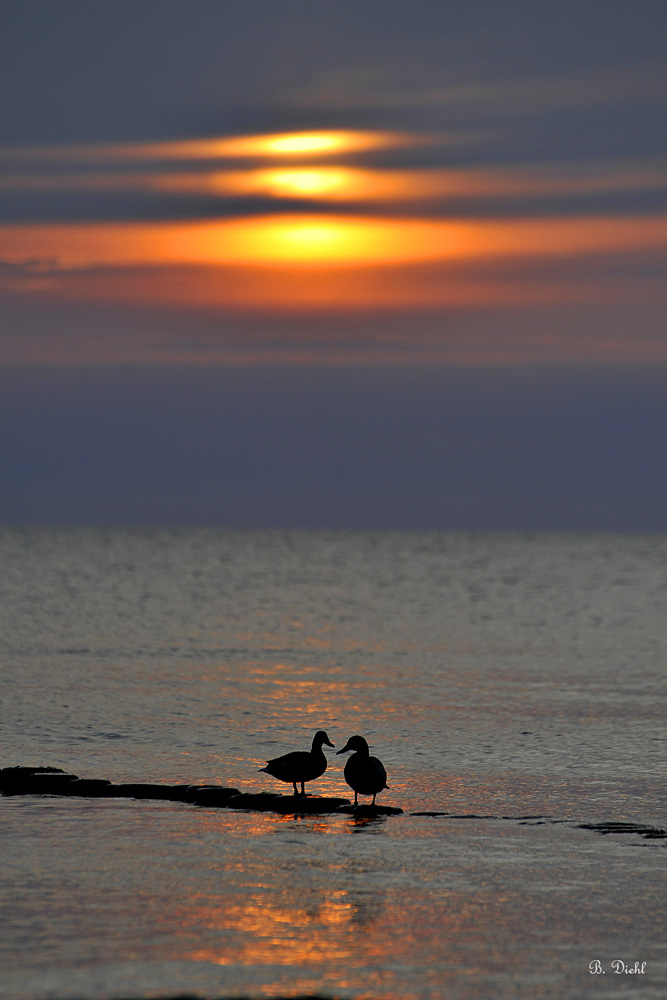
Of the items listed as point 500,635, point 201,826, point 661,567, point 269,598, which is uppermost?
point 661,567

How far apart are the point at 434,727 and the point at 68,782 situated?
9473mm

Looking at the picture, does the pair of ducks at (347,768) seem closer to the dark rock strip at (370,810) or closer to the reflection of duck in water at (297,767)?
the reflection of duck in water at (297,767)

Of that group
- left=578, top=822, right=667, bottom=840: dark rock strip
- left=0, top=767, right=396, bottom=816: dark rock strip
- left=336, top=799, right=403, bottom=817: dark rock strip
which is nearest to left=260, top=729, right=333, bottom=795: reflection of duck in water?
left=0, top=767, right=396, bottom=816: dark rock strip

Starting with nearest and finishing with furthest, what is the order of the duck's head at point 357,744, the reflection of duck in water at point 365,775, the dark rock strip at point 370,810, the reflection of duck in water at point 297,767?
the dark rock strip at point 370,810
the reflection of duck in water at point 365,775
the reflection of duck in water at point 297,767
the duck's head at point 357,744

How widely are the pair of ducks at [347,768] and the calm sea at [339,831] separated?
0.64 meters

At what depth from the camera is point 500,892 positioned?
12.8 m

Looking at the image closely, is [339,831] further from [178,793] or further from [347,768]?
[178,793]

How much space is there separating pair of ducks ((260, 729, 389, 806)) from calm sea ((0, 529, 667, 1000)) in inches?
25.3

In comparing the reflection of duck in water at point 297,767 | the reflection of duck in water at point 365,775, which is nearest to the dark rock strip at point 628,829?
the reflection of duck in water at point 365,775

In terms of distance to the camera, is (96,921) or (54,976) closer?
(54,976)

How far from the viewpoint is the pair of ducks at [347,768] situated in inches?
681

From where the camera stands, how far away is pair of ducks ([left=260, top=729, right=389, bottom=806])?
17.3 meters

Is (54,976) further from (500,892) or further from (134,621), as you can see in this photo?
(134,621)

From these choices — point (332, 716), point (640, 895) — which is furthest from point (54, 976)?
point (332, 716)
